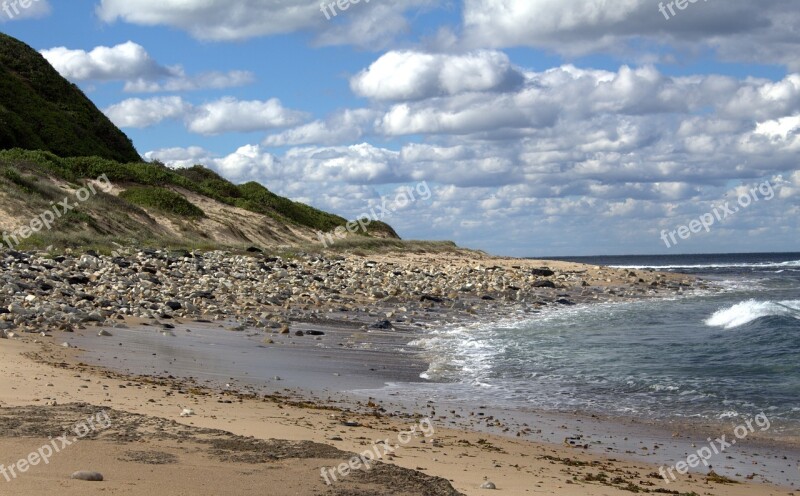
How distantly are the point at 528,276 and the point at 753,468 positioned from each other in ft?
97.2

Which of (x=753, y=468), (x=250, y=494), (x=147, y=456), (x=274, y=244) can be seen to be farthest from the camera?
(x=274, y=244)

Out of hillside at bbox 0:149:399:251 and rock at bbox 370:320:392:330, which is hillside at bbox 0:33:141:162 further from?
rock at bbox 370:320:392:330

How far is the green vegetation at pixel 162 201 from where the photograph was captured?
40.1 m

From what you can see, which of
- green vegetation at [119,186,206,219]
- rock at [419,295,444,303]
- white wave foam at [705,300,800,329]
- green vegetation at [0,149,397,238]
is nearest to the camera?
white wave foam at [705,300,800,329]

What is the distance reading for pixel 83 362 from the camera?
10836 mm

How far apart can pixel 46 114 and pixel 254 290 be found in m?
35.1

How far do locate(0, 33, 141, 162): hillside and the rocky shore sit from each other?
21768 mm

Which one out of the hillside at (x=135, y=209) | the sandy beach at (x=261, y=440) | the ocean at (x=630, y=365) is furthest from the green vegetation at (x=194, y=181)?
the sandy beach at (x=261, y=440)

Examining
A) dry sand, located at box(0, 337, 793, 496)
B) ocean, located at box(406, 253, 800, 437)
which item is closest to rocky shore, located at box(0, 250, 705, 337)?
ocean, located at box(406, 253, 800, 437)

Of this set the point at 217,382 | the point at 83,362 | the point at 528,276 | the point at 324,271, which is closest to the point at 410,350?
the point at 217,382

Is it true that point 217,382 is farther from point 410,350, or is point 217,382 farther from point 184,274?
point 184,274

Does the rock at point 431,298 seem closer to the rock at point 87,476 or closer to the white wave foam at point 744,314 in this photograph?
the white wave foam at point 744,314

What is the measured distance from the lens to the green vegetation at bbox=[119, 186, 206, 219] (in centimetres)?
4009

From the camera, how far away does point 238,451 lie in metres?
6.63
